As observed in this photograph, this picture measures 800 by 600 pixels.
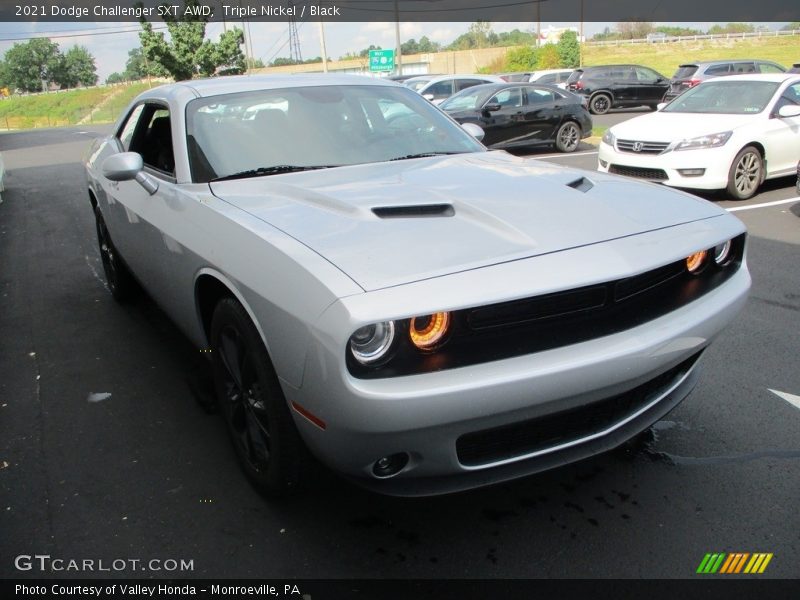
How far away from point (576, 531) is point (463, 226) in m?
1.15

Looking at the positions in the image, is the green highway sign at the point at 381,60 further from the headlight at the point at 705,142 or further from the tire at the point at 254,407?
the tire at the point at 254,407

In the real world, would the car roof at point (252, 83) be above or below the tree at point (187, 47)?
below

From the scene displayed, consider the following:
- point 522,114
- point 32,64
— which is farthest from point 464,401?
point 32,64

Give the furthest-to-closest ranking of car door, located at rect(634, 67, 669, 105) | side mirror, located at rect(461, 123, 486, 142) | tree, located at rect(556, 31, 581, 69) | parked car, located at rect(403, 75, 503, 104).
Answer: tree, located at rect(556, 31, 581, 69) → car door, located at rect(634, 67, 669, 105) → parked car, located at rect(403, 75, 503, 104) → side mirror, located at rect(461, 123, 486, 142)

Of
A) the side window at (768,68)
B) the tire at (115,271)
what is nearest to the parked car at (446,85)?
the side window at (768,68)

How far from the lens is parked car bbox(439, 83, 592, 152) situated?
1246 centimetres

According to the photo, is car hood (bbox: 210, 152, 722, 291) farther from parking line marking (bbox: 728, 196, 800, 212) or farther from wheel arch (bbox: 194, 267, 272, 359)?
parking line marking (bbox: 728, 196, 800, 212)

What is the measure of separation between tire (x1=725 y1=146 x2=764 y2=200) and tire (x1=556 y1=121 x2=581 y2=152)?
536cm

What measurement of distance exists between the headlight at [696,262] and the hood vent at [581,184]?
47cm

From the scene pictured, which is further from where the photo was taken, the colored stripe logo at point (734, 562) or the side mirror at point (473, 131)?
the side mirror at point (473, 131)

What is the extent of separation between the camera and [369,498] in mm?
2584

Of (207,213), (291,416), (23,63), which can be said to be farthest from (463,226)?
(23,63)

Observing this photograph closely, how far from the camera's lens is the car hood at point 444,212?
6.55 feet


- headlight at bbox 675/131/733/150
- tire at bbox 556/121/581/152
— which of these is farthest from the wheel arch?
tire at bbox 556/121/581/152
